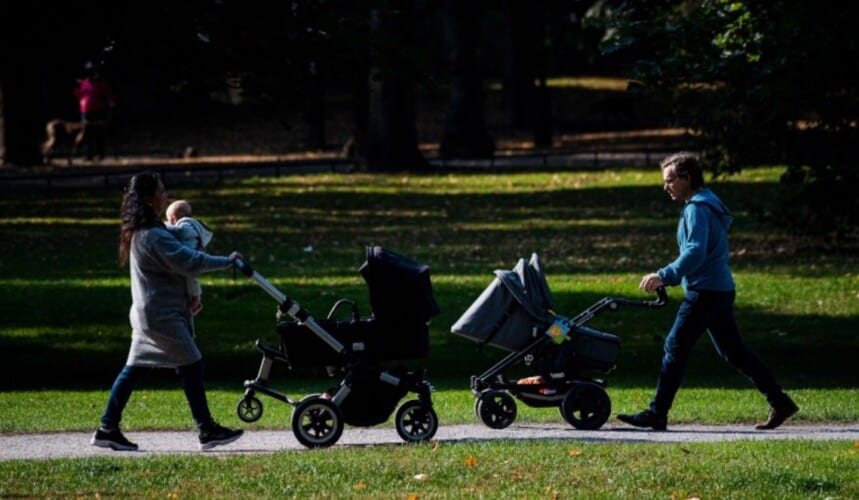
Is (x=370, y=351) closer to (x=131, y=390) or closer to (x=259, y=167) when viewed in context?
(x=131, y=390)

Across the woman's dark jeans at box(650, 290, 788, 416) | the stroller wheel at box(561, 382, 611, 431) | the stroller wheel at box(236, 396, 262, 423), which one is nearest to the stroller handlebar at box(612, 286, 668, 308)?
the woman's dark jeans at box(650, 290, 788, 416)

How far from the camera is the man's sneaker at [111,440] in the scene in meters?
10.6

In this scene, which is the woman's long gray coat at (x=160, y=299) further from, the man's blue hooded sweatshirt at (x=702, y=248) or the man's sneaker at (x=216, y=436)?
the man's blue hooded sweatshirt at (x=702, y=248)

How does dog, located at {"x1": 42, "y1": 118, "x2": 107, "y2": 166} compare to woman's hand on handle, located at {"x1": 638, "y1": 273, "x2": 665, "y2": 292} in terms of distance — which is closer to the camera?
woman's hand on handle, located at {"x1": 638, "y1": 273, "x2": 665, "y2": 292}

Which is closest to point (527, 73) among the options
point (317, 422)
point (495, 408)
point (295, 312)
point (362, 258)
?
point (362, 258)

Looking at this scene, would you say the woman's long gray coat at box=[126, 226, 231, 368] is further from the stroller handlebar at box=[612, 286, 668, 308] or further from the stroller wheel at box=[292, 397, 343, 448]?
the stroller handlebar at box=[612, 286, 668, 308]

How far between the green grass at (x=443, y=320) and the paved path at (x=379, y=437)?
385 mm

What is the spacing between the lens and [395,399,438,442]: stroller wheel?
1086 centimetres

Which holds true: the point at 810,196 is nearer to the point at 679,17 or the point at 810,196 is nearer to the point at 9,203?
the point at 679,17

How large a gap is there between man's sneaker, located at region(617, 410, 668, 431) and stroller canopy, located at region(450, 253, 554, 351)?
33.4 inches

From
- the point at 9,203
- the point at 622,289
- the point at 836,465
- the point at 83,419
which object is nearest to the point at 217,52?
the point at 83,419

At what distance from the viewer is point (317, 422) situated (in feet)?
35.1

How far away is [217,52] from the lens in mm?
16344

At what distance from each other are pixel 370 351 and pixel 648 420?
79.1 inches
